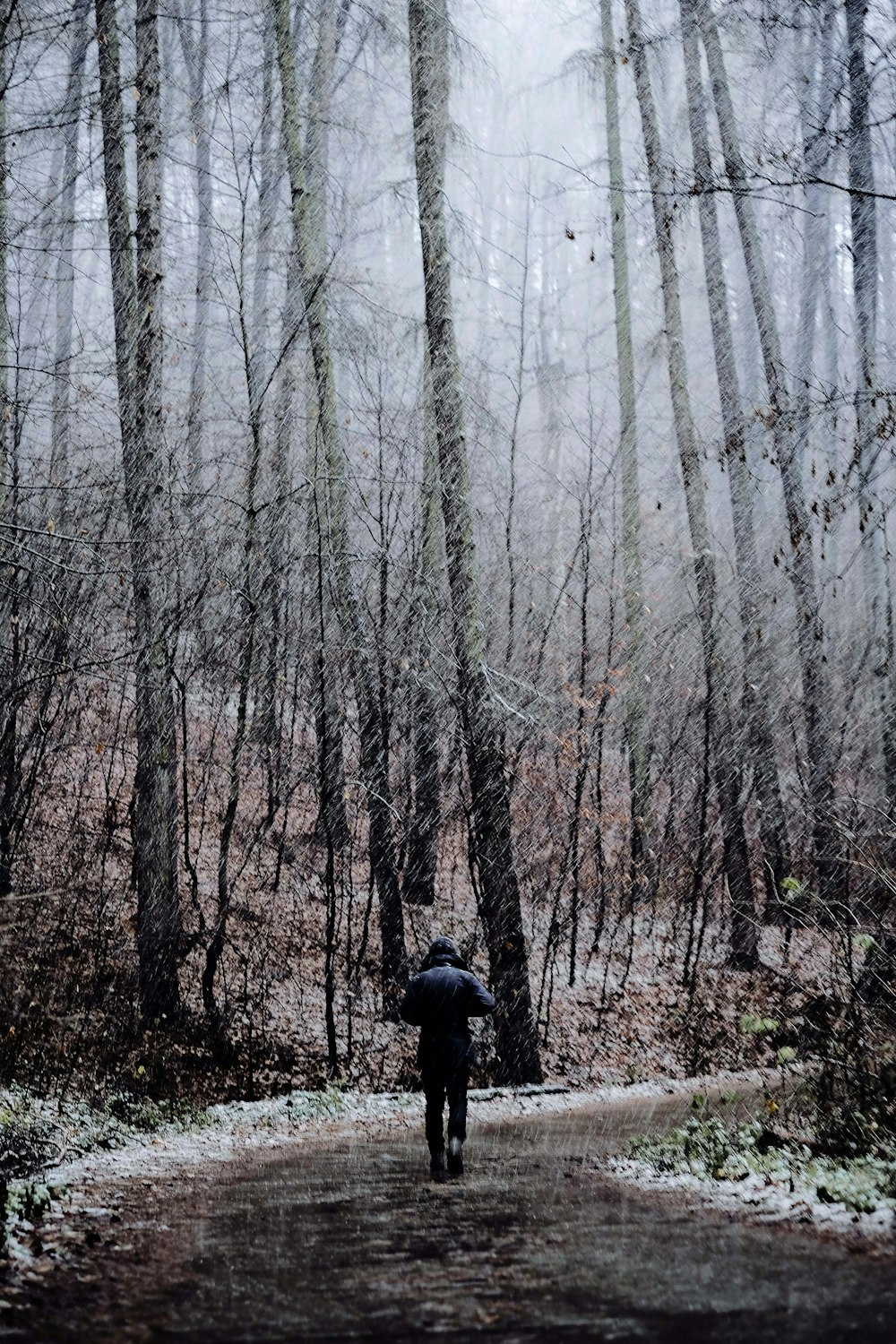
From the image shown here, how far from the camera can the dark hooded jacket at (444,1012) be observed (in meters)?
8.48

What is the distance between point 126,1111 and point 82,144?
16928 millimetres

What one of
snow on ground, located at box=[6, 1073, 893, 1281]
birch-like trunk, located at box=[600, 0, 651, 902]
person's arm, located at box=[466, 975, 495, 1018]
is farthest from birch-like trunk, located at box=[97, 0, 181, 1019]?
birch-like trunk, located at box=[600, 0, 651, 902]

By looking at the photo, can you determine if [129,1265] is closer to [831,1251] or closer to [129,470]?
[831,1251]

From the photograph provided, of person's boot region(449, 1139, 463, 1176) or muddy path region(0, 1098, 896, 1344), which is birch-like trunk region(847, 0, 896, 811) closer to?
person's boot region(449, 1139, 463, 1176)

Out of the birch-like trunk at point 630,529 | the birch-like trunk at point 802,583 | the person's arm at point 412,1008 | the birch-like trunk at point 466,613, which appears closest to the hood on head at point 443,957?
the person's arm at point 412,1008

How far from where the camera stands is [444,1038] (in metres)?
8.48

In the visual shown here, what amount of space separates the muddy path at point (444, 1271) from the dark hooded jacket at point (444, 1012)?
956 mm

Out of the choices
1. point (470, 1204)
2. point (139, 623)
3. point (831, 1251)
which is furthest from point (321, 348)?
point (831, 1251)

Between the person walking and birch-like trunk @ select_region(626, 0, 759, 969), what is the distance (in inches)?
368

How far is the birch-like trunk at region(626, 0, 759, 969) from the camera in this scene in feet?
59.3

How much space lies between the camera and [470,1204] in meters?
6.82

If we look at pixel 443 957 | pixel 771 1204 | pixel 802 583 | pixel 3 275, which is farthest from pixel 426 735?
pixel 771 1204

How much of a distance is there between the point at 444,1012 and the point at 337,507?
858 cm

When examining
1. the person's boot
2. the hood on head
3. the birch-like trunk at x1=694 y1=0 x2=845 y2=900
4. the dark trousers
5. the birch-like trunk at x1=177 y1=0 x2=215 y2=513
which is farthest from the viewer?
the birch-like trunk at x1=694 y1=0 x2=845 y2=900
